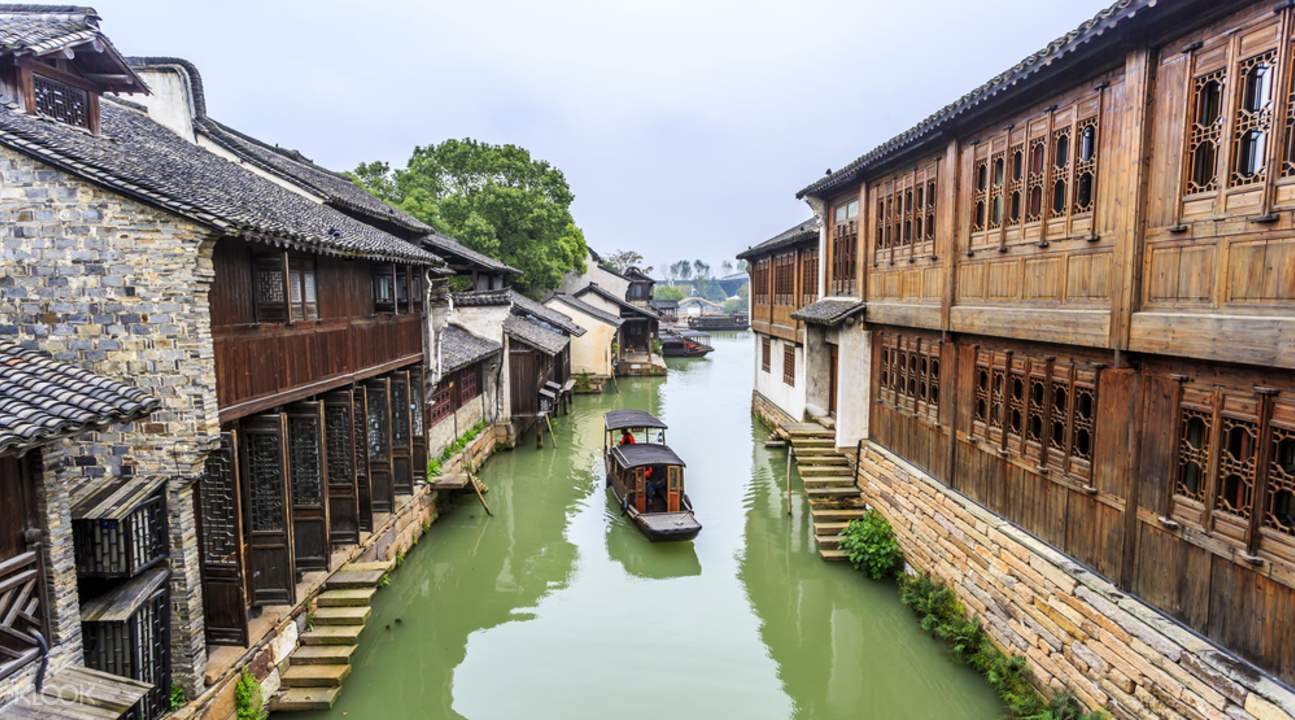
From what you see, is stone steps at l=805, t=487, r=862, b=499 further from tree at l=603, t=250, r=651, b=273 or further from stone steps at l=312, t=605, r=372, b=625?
tree at l=603, t=250, r=651, b=273

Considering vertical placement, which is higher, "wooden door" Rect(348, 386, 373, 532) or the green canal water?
"wooden door" Rect(348, 386, 373, 532)

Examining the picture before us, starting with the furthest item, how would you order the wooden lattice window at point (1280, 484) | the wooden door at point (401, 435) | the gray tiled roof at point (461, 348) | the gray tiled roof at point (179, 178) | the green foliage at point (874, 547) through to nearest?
the gray tiled roof at point (461, 348)
the wooden door at point (401, 435)
the green foliage at point (874, 547)
the gray tiled roof at point (179, 178)
the wooden lattice window at point (1280, 484)

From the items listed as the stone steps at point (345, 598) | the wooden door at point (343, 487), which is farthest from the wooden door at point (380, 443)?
the stone steps at point (345, 598)

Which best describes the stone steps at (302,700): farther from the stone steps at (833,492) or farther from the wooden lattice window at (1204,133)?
the wooden lattice window at (1204,133)

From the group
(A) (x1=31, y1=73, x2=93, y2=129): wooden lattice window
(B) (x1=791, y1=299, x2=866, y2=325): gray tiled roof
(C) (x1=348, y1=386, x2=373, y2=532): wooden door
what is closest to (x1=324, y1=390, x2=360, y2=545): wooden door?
(C) (x1=348, y1=386, x2=373, y2=532): wooden door

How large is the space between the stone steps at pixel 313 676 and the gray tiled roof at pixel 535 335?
1532 cm

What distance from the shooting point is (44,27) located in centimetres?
802

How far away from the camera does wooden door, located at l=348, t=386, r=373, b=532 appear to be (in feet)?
40.8

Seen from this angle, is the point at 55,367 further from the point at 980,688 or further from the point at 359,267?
the point at 980,688

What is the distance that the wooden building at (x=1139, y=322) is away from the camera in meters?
5.77

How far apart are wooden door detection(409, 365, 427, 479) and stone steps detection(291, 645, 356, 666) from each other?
20.5 feet

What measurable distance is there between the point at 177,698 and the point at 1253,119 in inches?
455

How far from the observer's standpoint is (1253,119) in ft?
19.4

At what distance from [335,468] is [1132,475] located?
1152 cm
